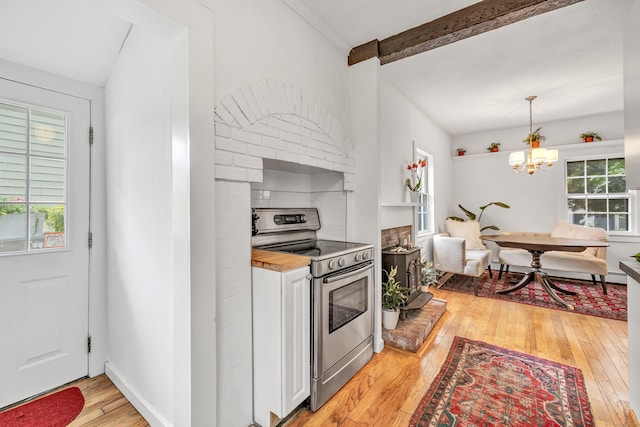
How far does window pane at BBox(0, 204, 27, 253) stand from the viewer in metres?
1.75

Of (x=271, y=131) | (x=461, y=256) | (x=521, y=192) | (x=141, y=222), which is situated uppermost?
(x=271, y=131)

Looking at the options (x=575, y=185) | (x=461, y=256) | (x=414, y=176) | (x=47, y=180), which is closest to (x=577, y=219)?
(x=575, y=185)

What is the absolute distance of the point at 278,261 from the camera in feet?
5.03

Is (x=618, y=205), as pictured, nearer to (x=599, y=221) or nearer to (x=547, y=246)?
(x=599, y=221)

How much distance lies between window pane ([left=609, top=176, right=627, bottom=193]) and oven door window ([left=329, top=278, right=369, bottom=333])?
5.09m

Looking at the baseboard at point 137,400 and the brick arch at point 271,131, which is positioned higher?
the brick arch at point 271,131

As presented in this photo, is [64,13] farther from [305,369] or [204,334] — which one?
[305,369]

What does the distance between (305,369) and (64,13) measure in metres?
2.44

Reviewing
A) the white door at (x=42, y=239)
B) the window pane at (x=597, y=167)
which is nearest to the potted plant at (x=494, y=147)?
the window pane at (x=597, y=167)

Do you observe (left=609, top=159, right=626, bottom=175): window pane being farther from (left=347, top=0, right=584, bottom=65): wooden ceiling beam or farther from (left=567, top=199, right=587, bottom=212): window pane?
(left=347, top=0, right=584, bottom=65): wooden ceiling beam

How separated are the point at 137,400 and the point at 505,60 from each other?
4.26 m

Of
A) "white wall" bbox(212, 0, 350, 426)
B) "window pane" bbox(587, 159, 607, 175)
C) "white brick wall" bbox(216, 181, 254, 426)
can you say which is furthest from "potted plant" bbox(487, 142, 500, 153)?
"white brick wall" bbox(216, 181, 254, 426)

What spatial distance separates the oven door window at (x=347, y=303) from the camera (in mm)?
1806

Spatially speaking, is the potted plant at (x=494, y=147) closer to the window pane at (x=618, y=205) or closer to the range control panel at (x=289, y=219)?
the window pane at (x=618, y=205)
